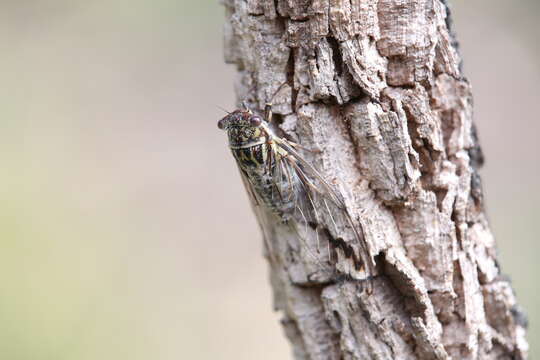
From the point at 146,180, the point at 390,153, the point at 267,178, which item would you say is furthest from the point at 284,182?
the point at 146,180

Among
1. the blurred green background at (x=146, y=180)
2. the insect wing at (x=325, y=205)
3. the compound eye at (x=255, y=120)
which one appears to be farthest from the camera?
the blurred green background at (x=146, y=180)

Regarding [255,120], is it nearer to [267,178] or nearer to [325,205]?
[267,178]

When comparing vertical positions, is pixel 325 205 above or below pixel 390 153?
below

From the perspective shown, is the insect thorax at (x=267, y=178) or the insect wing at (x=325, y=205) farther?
the insect thorax at (x=267, y=178)

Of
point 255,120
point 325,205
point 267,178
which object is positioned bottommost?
point 325,205

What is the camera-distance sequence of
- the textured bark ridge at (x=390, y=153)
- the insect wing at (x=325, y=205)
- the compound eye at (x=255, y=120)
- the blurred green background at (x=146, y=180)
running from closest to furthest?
the textured bark ridge at (x=390, y=153), the insect wing at (x=325, y=205), the compound eye at (x=255, y=120), the blurred green background at (x=146, y=180)

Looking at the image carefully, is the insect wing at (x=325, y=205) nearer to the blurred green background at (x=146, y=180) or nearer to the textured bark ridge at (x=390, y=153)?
the textured bark ridge at (x=390, y=153)

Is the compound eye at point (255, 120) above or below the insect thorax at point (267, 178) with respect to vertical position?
above

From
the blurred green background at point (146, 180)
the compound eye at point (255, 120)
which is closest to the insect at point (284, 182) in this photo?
the compound eye at point (255, 120)

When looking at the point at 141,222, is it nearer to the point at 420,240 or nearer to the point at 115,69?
the point at 115,69
